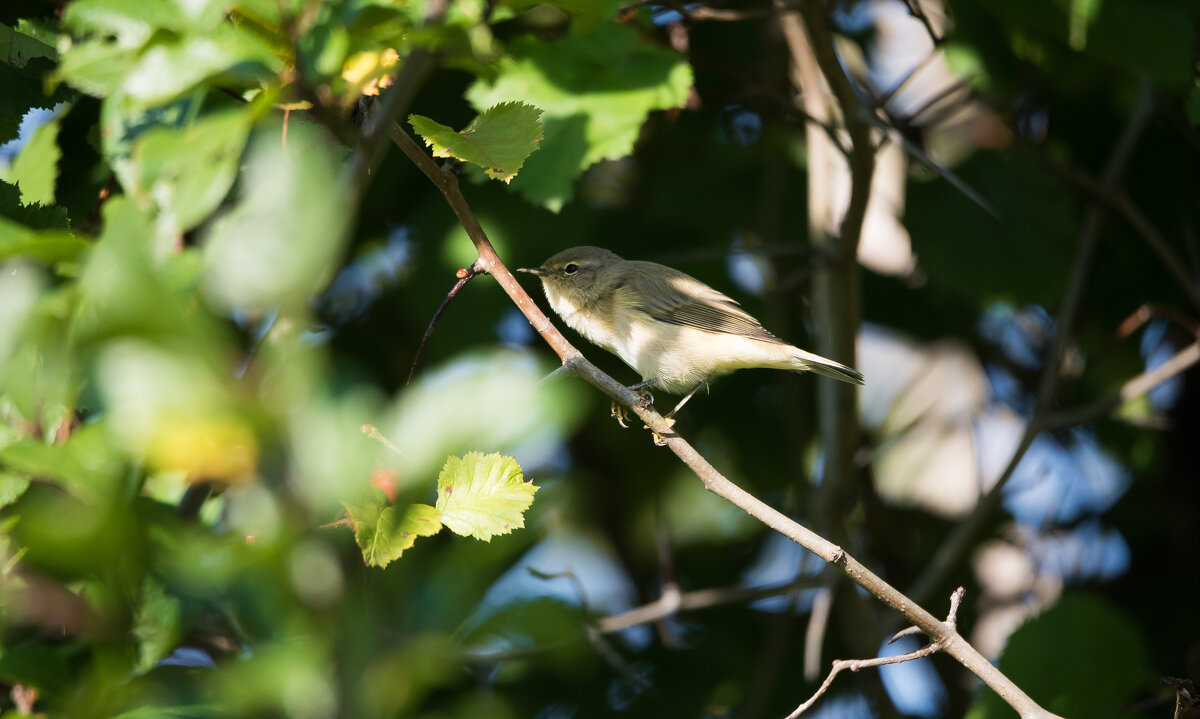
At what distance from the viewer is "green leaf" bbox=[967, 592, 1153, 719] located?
2773mm

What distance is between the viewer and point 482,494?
4.58ft

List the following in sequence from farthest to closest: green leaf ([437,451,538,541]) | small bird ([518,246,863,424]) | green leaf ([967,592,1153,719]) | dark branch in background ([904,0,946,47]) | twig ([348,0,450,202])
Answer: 1. small bird ([518,246,863,424])
2. dark branch in background ([904,0,946,47])
3. green leaf ([967,592,1153,719])
4. green leaf ([437,451,538,541])
5. twig ([348,0,450,202])

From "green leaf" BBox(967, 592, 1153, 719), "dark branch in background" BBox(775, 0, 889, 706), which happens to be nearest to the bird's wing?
"dark branch in background" BBox(775, 0, 889, 706)

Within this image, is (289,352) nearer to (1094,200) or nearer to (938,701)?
(1094,200)

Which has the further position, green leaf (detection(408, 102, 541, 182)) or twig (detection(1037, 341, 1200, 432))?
twig (detection(1037, 341, 1200, 432))

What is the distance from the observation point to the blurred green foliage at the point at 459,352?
807 millimetres

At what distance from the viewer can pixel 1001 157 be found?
13.4ft

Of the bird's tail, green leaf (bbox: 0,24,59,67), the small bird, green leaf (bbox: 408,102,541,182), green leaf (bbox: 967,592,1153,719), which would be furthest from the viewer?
the small bird

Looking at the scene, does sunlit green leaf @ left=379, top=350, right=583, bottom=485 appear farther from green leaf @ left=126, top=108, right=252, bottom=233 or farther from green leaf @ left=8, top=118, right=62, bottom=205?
green leaf @ left=8, top=118, right=62, bottom=205

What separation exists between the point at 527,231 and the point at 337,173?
267 centimetres

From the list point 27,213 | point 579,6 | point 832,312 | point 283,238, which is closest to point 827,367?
point 832,312

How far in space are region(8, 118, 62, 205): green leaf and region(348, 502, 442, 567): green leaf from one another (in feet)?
5.47

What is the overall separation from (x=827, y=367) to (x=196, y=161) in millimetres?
2564

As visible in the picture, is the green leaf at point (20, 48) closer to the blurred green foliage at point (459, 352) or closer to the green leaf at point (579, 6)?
the blurred green foliage at point (459, 352)
